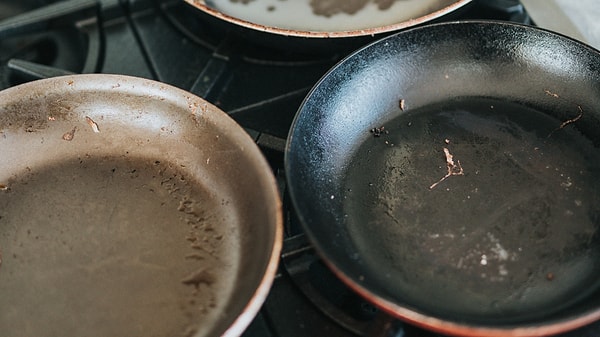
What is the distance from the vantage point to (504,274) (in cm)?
65

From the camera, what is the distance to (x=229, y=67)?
92 cm

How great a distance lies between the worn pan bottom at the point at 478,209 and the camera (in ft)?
2.08

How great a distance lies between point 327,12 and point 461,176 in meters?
0.35

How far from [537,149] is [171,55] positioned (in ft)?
1.74

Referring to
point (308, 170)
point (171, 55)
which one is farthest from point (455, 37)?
point (171, 55)

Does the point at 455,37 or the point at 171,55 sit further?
the point at 171,55

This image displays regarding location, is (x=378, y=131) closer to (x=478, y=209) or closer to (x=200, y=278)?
(x=478, y=209)

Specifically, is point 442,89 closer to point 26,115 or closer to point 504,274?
point 504,274

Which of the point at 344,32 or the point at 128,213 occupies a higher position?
the point at 344,32

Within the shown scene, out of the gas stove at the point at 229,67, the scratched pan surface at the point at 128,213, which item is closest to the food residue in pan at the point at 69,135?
the scratched pan surface at the point at 128,213

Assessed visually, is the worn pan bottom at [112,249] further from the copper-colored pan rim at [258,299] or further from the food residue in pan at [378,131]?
the food residue in pan at [378,131]

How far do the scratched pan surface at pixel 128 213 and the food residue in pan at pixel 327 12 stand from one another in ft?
0.81

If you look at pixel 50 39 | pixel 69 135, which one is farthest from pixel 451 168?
pixel 50 39

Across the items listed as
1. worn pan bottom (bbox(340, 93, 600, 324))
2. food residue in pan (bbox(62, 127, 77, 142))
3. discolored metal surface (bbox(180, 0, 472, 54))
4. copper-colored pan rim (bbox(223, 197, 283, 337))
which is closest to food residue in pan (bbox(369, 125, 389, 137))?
worn pan bottom (bbox(340, 93, 600, 324))
